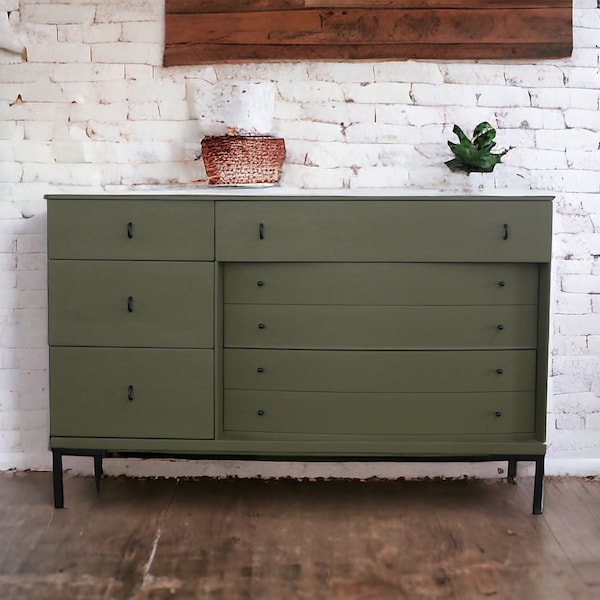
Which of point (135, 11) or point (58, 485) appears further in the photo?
point (135, 11)

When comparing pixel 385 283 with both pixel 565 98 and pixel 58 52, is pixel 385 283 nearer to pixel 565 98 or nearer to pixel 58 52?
pixel 565 98

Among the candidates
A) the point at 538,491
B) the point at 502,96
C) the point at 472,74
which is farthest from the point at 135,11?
the point at 538,491

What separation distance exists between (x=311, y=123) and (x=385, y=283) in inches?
32.0

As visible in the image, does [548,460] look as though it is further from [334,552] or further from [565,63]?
[565,63]

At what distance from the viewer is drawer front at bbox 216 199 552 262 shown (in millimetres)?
2568

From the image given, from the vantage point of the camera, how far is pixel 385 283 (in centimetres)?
260

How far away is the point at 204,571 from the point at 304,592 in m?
0.32

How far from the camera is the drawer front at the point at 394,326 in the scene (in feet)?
8.59

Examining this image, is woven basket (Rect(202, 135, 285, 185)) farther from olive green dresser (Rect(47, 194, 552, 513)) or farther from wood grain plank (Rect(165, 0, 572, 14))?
wood grain plank (Rect(165, 0, 572, 14))

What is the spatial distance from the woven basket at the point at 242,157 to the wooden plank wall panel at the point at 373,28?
15.4 inches

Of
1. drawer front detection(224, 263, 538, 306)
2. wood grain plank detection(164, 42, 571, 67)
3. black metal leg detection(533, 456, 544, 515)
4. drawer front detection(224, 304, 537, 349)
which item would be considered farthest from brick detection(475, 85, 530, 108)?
black metal leg detection(533, 456, 544, 515)

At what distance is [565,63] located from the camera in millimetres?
3004

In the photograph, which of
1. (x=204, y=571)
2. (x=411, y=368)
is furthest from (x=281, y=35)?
(x=204, y=571)

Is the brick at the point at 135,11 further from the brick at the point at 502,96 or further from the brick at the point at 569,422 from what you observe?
the brick at the point at 569,422
